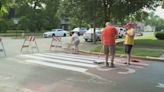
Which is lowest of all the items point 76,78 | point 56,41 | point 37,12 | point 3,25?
point 76,78

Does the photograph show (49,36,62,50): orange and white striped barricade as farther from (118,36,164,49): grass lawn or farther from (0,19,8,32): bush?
(0,19,8,32): bush

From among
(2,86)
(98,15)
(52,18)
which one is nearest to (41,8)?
(52,18)

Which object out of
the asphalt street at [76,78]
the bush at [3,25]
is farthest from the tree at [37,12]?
the asphalt street at [76,78]

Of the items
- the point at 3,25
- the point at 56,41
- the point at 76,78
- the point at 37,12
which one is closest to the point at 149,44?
the point at 56,41

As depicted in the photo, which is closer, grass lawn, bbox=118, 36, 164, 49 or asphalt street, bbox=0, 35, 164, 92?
asphalt street, bbox=0, 35, 164, 92

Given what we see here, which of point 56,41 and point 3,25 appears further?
point 3,25

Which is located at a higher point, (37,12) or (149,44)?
(37,12)

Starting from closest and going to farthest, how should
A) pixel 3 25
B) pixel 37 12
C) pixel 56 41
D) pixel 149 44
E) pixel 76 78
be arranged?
pixel 76 78, pixel 56 41, pixel 149 44, pixel 3 25, pixel 37 12

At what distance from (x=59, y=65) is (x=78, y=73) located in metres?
2.36

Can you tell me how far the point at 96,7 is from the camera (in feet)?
96.7

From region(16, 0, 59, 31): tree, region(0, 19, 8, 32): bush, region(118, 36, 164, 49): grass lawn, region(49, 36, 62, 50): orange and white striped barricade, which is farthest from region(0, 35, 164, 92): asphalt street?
region(16, 0, 59, 31): tree

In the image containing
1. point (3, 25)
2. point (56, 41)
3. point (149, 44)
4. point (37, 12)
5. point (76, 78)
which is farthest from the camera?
point (37, 12)

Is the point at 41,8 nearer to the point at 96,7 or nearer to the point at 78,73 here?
the point at 96,7

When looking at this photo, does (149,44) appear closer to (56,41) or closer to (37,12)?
(56,41)
